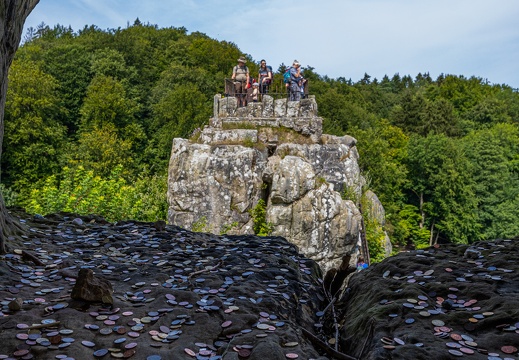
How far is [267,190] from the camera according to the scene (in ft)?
54.3

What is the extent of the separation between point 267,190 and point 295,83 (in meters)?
4.29

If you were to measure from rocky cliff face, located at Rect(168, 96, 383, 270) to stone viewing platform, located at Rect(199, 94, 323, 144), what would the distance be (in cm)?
7

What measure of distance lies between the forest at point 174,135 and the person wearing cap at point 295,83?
14.8 meters

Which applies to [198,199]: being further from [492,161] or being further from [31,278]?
[492,161]

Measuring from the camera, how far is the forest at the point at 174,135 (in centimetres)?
3472

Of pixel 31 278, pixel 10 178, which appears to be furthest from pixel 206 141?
pixel 10 178

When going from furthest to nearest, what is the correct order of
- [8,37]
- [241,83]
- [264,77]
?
[264,77], [241,83], [8,37]

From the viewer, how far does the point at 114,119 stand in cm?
3950

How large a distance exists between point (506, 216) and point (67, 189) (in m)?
35.4

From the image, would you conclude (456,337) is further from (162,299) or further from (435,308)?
(162,299)

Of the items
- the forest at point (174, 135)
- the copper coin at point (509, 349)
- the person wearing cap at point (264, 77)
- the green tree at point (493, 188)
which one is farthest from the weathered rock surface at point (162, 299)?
the green tree at point (493, 188)

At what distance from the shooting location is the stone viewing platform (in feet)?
54.9

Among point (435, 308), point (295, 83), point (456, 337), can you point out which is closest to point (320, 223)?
point (295, 83)

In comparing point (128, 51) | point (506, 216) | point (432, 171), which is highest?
point (128, 51)
